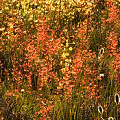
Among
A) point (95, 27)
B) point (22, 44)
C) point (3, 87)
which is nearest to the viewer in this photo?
point (3, 87)

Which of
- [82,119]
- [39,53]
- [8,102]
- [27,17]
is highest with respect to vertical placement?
[27,17]

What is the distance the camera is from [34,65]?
3.24 metres

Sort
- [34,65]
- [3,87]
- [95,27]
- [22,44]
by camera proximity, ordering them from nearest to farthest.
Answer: [3,87] → [34,65] → [22,44] → [95,27]

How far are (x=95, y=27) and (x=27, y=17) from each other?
1.08 meters

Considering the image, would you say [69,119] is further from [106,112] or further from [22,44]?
[22,44]

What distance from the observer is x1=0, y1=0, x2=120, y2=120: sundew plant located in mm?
2396

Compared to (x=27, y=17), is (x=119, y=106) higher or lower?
lower

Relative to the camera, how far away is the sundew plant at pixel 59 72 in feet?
7.86

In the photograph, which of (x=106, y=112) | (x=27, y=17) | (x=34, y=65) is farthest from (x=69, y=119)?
(x=27, y=17)

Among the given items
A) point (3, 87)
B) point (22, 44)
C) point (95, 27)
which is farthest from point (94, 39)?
point (3, 87)

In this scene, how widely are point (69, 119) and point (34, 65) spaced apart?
40.9 inches

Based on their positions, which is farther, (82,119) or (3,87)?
(3,87)

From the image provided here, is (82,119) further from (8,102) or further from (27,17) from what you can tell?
(27,17)

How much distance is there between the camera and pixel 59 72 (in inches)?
127
